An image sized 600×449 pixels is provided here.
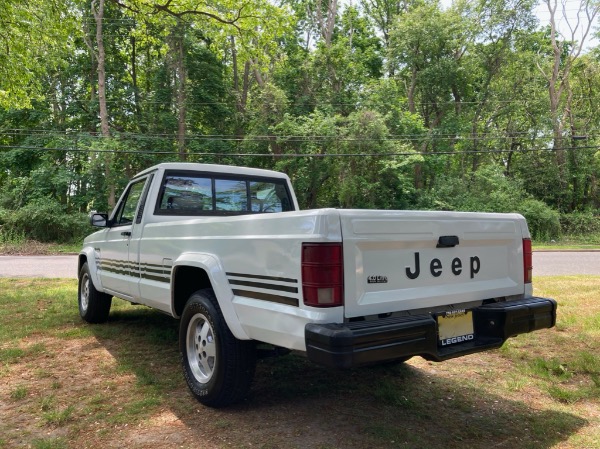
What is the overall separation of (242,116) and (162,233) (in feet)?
80.7

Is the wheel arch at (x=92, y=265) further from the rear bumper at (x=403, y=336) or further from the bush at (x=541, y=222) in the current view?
the bush at (x=541, y=222)

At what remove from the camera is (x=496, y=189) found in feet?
86.5

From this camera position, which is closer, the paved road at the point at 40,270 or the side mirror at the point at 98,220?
the side mirror at the point at 98,220

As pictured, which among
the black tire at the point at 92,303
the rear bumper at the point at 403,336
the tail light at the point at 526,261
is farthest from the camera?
the black tire at the point at 92,303

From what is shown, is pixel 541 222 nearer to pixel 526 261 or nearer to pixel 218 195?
pixel 526 261

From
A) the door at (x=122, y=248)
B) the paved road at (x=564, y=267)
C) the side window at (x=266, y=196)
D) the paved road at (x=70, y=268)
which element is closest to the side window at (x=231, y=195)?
the side window at (x=266, y=196)

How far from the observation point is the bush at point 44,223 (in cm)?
2175

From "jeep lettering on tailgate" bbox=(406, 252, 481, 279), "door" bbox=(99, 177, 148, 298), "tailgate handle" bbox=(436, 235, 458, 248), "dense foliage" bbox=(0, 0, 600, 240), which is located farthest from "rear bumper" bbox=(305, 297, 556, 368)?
"dense foliage" bbox=(0, 0, 600, 240)

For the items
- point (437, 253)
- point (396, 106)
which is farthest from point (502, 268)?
point (396, 106)

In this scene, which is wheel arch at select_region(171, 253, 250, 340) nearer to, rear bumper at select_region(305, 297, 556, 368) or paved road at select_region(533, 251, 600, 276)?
rear bumper at select_region(305, 297, 556, 368)

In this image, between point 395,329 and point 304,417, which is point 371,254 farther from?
point 304,417

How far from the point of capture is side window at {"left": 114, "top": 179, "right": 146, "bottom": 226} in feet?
16.9

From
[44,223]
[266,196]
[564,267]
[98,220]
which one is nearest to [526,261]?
[266,196]

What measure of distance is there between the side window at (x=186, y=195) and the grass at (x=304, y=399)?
152 centimetres
